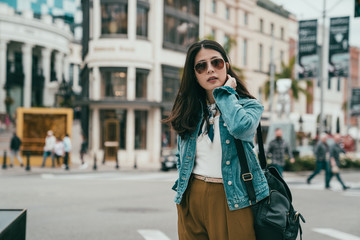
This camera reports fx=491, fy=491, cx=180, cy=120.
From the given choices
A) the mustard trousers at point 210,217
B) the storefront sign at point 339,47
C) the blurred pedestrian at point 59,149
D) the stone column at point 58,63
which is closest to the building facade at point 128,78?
the blurred pedestrian at point 59,149

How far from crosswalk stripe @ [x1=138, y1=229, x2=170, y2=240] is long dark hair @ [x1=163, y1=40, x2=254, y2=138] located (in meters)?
4.07

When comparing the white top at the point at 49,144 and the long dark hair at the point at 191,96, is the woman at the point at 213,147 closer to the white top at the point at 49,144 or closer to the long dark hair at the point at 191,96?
the long dark hair at the point at 191,96

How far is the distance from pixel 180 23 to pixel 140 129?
755 cm

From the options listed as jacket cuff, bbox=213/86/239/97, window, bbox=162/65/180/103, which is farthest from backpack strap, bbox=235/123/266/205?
window, bbox=162/65/180/103

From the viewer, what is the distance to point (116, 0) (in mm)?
28141

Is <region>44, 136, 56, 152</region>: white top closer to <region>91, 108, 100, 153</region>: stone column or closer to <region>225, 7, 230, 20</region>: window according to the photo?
<region>91, 108, 100, 153</region>: stone column

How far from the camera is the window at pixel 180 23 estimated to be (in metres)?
30.5

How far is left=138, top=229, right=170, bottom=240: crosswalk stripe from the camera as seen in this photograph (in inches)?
269

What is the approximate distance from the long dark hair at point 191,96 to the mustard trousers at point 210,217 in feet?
1.14

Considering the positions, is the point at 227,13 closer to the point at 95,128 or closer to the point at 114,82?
the point at 114,82

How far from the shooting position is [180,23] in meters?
31.6

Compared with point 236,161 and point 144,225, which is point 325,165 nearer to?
point 144,225

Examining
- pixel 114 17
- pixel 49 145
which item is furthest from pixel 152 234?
pixel 114 17

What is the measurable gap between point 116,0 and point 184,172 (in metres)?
26.5
